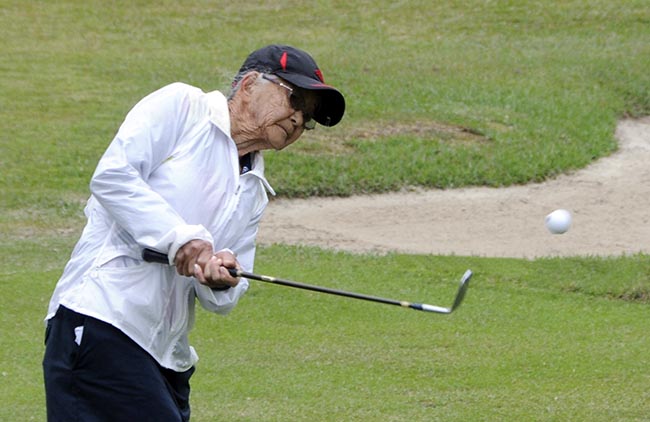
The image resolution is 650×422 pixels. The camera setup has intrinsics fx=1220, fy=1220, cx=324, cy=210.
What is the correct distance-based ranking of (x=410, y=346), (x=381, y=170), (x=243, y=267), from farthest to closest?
(x=381, y=170), (x=410, y=346), (x=243, y=267)

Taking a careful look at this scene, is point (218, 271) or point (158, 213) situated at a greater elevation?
point (158, 213)

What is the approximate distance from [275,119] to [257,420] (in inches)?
93.0

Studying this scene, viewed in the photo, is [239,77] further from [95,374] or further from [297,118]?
[95,374]

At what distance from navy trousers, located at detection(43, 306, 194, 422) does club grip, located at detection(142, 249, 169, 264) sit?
235 millimetres

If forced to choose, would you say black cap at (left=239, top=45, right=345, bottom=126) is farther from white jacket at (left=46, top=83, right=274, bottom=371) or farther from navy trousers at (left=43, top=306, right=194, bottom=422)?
navy trousers at (left=43, top=306, right=194, bottom=422)

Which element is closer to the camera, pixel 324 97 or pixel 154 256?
pixel 154 256

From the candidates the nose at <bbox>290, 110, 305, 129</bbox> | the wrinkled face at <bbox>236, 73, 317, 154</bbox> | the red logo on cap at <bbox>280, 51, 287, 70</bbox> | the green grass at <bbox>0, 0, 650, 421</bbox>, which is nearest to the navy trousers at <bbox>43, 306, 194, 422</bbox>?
the wrinkled face at <bbox>236, 73, 317, 154</bbox>

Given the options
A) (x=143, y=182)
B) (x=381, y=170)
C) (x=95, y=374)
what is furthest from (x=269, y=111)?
(x=381, y=170)

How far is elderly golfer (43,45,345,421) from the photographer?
142 inches

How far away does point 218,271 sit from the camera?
3.61 meters

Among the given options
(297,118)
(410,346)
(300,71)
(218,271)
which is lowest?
(410,346)

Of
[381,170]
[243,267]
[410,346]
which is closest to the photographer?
[243,267]

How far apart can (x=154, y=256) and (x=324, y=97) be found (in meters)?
0.79

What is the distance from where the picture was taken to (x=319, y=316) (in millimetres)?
7723
